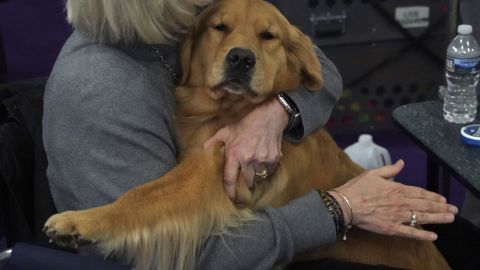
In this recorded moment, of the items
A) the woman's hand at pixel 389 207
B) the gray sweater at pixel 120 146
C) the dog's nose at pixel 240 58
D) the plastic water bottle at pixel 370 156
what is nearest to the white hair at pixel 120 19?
the gray sweater at pixel 120 146

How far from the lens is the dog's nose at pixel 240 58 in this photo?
150 centimetres

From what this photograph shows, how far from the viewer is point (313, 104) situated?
1.63m

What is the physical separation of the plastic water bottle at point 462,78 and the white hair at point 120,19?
856mm

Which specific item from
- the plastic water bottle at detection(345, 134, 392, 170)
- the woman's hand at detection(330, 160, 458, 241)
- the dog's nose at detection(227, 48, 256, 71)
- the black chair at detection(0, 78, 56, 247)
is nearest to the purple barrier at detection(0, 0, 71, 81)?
the plastic water bottle at detection(345, 134, 392, 170)

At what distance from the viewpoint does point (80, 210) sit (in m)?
1.35

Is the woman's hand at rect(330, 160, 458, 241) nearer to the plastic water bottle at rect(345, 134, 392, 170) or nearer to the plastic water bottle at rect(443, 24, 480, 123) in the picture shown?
the plastic water bottle at rect(443, 24, 480, 123)

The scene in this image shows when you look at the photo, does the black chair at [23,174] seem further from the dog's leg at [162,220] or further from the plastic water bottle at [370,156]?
the plastic water bottle at [370,156]

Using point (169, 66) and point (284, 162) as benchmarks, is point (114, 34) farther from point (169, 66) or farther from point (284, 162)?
point (284, 162)

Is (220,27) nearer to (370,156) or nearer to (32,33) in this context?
(370,156)

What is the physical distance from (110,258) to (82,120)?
27 cm

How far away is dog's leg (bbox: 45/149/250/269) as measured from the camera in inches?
50.7

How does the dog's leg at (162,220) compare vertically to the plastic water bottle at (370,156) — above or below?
above

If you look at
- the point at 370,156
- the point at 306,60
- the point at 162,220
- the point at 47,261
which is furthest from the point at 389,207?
the point at 370,156

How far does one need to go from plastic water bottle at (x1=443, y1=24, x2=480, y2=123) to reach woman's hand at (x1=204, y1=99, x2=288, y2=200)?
54cm
